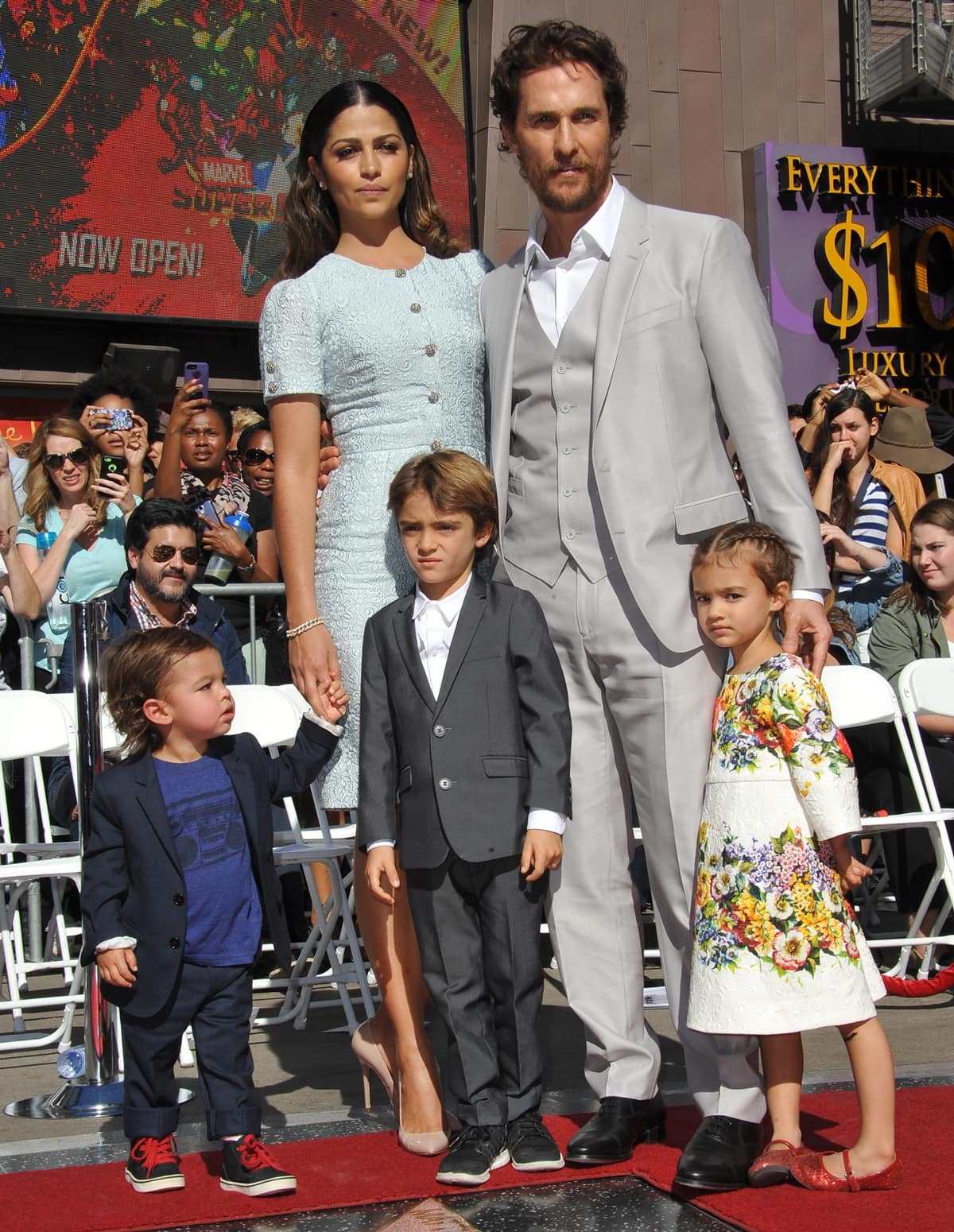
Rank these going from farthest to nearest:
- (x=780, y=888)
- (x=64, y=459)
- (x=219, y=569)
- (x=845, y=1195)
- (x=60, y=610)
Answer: (x=219, y=569) → (x=64, y=459) → (x=60, y=610) → (x=780, y=888) → (x=845, y=1195)

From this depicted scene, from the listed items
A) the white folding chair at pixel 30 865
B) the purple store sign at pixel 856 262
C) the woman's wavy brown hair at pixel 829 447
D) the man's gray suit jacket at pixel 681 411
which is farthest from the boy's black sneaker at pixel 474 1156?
the purple store sign at pixel 856 262

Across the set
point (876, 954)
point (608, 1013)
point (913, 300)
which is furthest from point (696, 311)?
point (913, 300)

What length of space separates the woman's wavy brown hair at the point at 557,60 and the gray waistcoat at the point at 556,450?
385 millimetres

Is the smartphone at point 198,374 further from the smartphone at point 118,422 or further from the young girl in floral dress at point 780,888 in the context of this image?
the young girl in floral dress at point 780,888

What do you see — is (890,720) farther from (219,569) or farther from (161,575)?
(219,569)

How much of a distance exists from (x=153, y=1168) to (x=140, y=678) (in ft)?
3.42

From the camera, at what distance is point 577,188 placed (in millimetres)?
3232

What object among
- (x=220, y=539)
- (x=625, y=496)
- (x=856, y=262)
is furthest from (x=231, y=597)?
(x=856, y=262)

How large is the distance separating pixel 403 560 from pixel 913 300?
10.6 meters

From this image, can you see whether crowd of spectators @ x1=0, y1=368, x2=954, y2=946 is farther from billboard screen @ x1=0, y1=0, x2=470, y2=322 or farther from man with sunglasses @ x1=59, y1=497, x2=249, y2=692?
billboard screen @ x1=0, y1=0, x2=470, y2=322

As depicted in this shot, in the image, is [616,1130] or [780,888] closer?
[780,888]

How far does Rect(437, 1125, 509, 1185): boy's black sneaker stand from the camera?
296 centimetres

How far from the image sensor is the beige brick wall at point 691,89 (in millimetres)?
12016

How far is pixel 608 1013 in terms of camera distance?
10.5 feet
